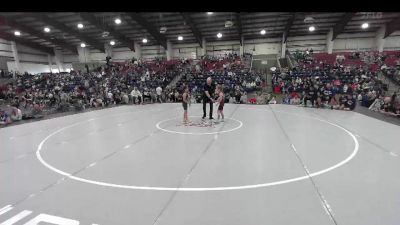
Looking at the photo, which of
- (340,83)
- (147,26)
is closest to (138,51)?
(147,26)

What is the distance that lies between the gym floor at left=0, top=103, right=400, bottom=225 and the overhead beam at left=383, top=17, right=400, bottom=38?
21.2m

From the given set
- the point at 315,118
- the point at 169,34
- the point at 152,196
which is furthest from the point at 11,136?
the point at 169,34

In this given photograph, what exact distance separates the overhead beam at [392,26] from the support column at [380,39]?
13.7 inches

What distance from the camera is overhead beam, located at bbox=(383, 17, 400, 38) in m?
23.3

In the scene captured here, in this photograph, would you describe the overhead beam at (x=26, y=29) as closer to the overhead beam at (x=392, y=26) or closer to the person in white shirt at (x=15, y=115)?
the person in white shirt at (x=15, y=115)

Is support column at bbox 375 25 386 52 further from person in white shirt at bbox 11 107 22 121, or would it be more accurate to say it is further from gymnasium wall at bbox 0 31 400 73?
person in white shirt at bbox 11 107 22 121

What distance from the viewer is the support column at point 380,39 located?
25266 mm

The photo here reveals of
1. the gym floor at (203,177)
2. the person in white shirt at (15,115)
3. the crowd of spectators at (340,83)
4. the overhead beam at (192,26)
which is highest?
the overhead beam at (192,26)

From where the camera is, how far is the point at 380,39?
2569cm

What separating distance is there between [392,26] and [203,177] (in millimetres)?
28296

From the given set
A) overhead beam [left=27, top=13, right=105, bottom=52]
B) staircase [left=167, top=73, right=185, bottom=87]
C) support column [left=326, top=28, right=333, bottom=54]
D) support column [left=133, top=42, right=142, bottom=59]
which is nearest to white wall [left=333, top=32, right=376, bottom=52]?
support column [left=326, top=28, right=333, bottom=54]

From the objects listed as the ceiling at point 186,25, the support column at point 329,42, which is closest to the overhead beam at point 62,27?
the ceiling at point 186,25

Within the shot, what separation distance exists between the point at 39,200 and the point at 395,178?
6.03 m

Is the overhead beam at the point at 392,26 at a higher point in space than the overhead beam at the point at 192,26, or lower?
lower
